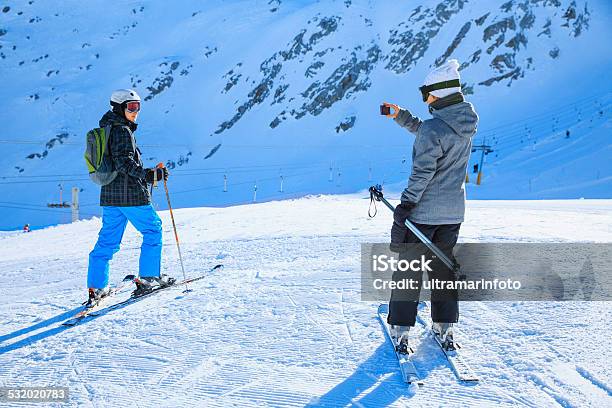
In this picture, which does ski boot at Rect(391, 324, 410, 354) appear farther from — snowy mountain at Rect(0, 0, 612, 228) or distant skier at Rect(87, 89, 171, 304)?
snowy mountain at Rect(0, 0, 612, 228)

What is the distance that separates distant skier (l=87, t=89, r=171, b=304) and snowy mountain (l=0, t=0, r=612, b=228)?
70.0 feet

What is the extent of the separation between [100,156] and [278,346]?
2.24 meters

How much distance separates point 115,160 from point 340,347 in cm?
244

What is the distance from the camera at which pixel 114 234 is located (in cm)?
419

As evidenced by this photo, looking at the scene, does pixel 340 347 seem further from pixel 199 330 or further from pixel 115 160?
pixel 115 160

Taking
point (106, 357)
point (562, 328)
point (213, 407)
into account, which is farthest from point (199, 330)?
point (562, 328)

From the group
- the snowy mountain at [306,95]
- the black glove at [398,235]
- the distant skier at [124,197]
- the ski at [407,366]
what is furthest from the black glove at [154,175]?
the snowy mountain at [306,95]

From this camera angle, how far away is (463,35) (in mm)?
43438

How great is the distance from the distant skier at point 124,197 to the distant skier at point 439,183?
231 cm

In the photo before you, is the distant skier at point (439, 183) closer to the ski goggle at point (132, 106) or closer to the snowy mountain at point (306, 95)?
the ski goggle at point (132, 106)

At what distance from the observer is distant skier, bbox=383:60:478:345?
9.09 ft

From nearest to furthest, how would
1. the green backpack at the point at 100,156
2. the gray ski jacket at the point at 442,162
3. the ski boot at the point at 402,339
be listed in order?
the gray ski jacket at the point at 442,162 → the ski boot at the point at 402,339 → the green backpack at the point at 100,156

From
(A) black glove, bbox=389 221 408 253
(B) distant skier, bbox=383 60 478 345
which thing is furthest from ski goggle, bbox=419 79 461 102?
(A) black glove, bbox=389 221 408 253

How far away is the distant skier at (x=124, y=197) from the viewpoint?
3.94 m
